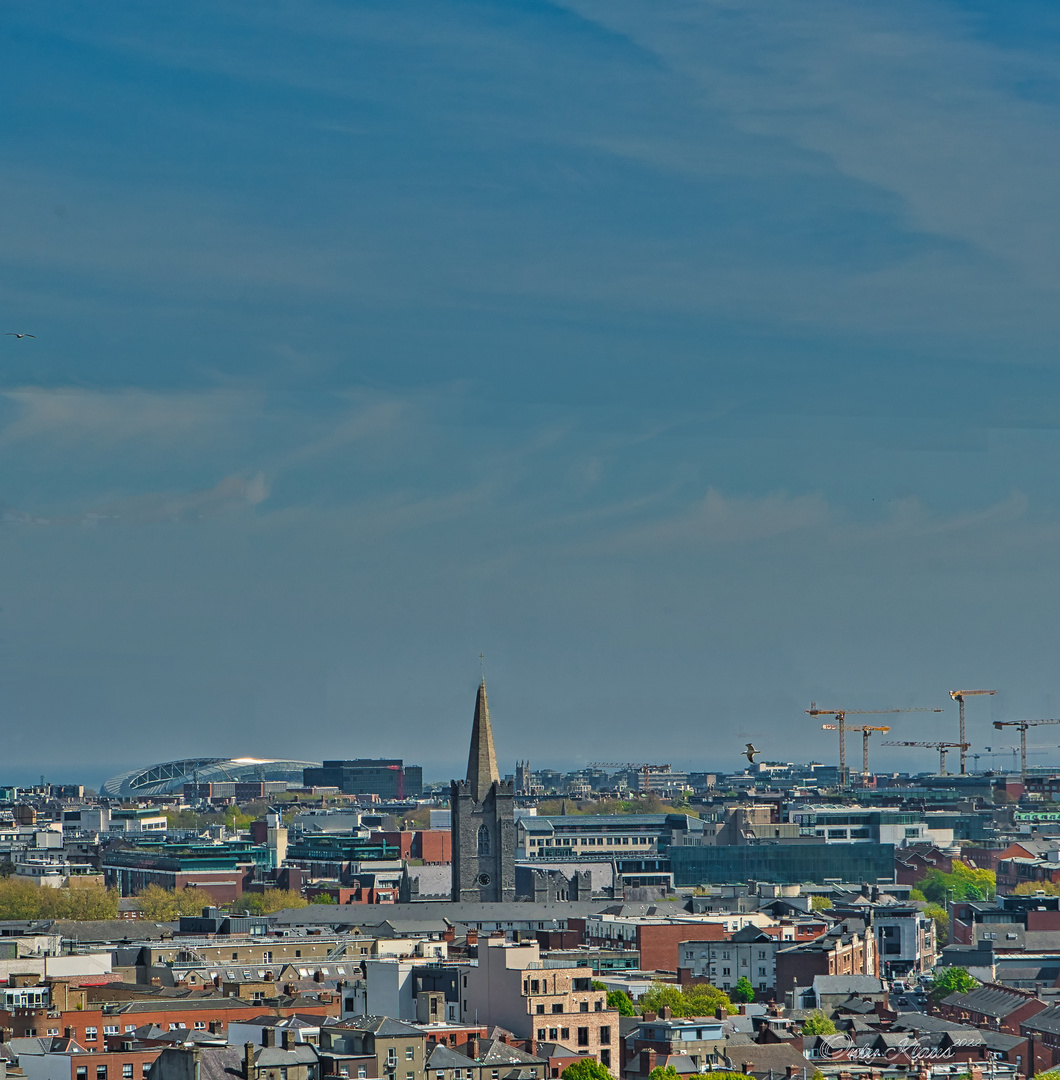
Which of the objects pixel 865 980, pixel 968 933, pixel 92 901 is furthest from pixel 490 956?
pixel 92 901

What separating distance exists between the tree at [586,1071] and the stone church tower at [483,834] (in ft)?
309

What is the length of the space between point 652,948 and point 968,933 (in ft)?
101

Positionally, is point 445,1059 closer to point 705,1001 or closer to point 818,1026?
point 818,1026

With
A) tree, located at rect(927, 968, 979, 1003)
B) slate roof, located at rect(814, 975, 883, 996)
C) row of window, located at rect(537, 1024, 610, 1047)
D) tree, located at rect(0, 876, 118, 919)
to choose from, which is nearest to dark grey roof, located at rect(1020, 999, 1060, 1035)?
tree, located at rect(927, 968, 979, 1003)

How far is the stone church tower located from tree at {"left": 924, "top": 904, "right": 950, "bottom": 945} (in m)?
31.9

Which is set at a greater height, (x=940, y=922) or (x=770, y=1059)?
(x=940, y=922)

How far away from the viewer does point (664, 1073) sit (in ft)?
316

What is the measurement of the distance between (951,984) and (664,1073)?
45.8 metres

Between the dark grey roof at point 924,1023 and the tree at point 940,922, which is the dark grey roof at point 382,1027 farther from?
the tree at point 940,922

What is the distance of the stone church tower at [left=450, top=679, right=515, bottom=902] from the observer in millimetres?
188125

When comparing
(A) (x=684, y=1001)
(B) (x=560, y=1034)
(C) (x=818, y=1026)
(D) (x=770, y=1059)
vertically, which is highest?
(B) (x=560, y=1034)

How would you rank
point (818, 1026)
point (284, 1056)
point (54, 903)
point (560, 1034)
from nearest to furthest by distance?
point (284, 1056), point (560, 1034), point (818, 1026), point (54, 903)

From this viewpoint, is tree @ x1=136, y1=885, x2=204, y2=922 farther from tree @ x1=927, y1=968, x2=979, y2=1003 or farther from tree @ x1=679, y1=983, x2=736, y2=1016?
tree @ x1=679, y1=983, x2=736, y2=1016

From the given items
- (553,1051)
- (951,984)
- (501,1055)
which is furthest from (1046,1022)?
(501,1055)
